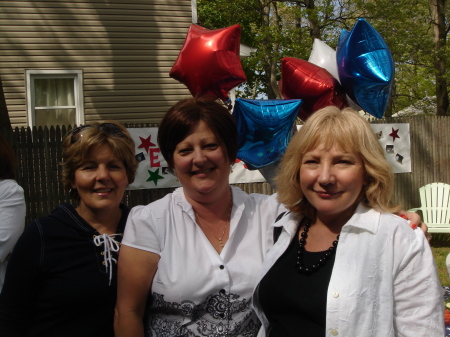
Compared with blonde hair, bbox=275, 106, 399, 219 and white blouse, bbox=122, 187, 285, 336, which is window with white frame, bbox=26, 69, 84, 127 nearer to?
white blouse, bbox=122, 187, 285, 336

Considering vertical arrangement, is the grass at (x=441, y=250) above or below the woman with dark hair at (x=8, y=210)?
below

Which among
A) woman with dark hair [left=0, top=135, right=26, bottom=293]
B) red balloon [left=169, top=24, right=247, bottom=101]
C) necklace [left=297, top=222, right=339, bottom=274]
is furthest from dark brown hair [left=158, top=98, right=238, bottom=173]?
woman with dark hair [left=0, top=135, right=26, bottom=293]

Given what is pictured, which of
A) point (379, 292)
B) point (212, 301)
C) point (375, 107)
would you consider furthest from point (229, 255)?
point (375, 107)

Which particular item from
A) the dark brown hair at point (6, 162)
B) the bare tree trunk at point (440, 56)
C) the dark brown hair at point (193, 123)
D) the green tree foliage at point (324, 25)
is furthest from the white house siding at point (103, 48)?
the bare tree trunk at point (440, 56)

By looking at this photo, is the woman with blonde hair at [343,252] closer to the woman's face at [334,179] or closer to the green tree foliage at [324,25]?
the woman's face at [334,179]

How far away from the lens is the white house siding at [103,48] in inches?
407

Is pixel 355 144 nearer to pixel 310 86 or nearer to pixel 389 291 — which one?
pixel 389 291

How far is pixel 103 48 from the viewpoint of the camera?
422 inches

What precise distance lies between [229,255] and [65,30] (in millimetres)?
9808

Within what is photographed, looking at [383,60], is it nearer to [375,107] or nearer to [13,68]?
[375,107]

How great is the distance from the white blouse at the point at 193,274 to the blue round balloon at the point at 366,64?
4.00 feet

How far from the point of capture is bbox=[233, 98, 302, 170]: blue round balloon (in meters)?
2.71

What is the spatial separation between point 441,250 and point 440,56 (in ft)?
34.5

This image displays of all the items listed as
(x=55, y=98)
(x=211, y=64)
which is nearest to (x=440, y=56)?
(x=55, y=98)
